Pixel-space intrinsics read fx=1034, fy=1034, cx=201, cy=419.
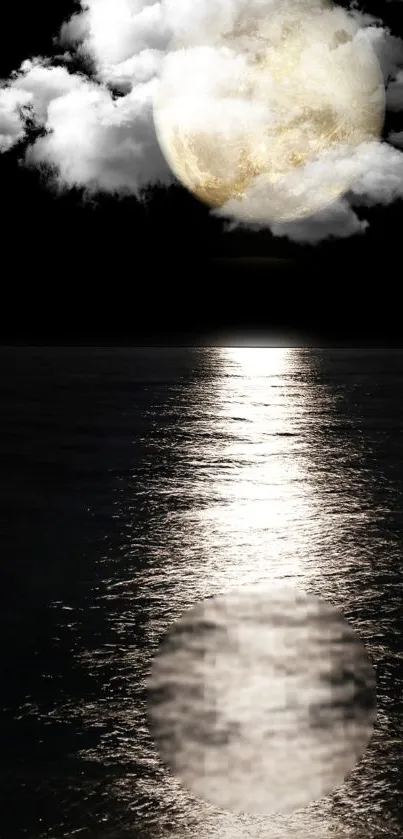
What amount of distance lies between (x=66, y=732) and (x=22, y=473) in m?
9.98

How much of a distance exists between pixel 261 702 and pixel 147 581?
8.96 ft

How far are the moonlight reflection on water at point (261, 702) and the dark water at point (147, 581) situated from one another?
0.34 ft

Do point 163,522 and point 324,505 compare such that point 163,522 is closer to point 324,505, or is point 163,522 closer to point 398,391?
point 324,505

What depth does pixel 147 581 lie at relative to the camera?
7.91 m

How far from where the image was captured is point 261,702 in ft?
17.3

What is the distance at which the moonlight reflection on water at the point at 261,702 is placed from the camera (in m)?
4.39

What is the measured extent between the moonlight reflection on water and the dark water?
10 centimetres

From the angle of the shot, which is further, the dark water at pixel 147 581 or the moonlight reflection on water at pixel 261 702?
the moonlight reflection on water at pixel 261 702

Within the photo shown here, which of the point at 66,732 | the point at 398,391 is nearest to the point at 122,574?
the point at 66,732

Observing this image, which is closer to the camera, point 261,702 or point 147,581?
point 261,702

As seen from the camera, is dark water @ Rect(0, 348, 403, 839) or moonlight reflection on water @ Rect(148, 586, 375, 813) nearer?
dark water @ Rect(0, 348, 403, 839)

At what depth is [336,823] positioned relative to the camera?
3994 millimetres

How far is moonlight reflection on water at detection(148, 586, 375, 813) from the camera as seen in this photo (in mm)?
4395

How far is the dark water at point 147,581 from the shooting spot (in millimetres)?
4145
